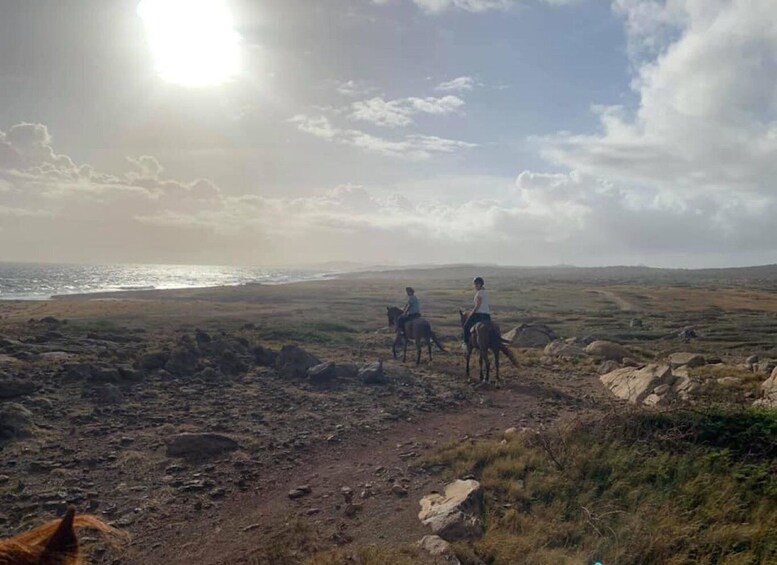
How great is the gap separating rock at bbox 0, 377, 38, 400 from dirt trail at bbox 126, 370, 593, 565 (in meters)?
7.68

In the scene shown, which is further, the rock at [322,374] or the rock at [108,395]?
the rock at [322,374]

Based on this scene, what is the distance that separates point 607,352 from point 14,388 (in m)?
20.3

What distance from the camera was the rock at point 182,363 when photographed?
15875mm

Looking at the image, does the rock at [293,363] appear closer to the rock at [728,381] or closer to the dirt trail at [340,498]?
the dirt trail at [340,498]

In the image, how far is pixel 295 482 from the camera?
28.4 feet

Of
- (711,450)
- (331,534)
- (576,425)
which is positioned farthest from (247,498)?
(711,450)

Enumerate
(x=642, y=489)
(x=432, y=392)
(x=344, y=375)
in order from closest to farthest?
(x=642, y=489) → (x=432, y=392) → (x=344, y=375)

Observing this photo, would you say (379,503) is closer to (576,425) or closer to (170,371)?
(576,425)

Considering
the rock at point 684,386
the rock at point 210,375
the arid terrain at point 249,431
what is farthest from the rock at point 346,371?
the rock at point 684,386

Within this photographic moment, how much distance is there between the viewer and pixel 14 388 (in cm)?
1248

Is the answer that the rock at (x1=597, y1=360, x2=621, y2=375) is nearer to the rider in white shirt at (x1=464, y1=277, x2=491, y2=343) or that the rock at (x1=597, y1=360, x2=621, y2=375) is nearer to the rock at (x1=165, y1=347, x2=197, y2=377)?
the rider in white shirt at (x1=464, y1=277, x2=491, y2=343)

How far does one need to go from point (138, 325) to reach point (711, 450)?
33.3 meters

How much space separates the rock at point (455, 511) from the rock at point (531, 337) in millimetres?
19460

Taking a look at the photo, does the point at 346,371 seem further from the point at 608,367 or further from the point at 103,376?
the point at 608,367
